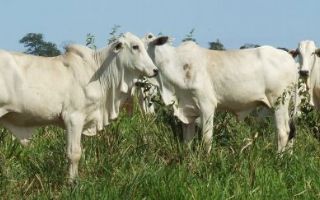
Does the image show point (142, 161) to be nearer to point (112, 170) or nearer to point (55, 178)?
point (112, 170)

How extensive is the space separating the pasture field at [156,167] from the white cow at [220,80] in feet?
0.86

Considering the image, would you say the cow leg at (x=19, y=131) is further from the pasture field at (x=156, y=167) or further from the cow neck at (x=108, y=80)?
the cow neck at (x=108, y=80)

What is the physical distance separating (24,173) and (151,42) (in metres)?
2.78

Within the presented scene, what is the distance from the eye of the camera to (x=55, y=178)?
7.10m

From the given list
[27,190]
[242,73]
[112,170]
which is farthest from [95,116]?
[242,73]

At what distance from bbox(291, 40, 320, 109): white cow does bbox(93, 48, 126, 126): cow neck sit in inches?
158

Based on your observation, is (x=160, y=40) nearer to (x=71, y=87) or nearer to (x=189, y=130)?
(x=189, y=130)

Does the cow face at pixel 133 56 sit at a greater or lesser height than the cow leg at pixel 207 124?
greater

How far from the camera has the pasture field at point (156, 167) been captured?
6.40m

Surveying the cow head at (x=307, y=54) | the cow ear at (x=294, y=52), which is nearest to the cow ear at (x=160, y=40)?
the cow head at (x=307, y=54)

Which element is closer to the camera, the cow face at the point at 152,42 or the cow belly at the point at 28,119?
the cow belly at the point at 28,119

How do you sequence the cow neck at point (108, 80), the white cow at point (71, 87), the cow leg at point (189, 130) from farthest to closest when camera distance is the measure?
the cow leg at point (189, 130), the cow neck at point (108, 80), the white cow at point (71, 87)

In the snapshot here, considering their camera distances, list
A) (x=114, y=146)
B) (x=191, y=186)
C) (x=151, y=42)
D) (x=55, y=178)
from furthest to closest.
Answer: (x=151, y=42) < (x=114, y=146) < (x=55, y=178) < (x=191, y=186)

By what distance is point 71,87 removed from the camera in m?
7.32
